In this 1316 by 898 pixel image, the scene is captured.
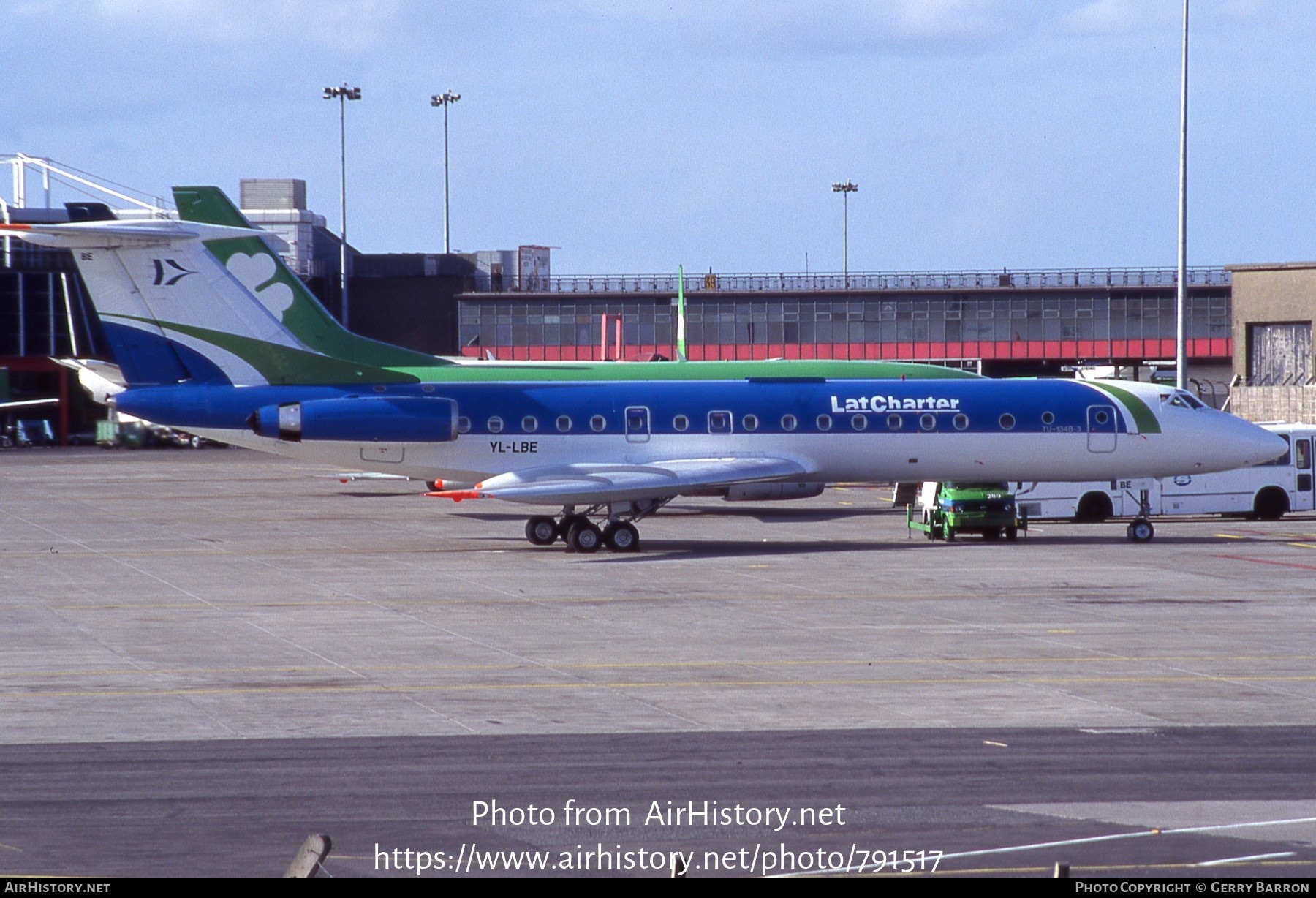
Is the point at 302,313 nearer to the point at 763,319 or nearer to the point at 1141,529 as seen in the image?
the point at 1141,529

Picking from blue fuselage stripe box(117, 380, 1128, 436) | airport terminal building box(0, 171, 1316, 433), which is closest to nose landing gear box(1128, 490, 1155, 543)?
blue fuselage stripe box(117, 380, 1128, 436)

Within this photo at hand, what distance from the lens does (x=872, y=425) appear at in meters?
32.1

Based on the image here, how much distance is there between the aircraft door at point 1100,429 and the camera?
3222 centimetres

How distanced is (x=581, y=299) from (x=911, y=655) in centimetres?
8743

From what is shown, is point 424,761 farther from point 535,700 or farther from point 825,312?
point 825,312

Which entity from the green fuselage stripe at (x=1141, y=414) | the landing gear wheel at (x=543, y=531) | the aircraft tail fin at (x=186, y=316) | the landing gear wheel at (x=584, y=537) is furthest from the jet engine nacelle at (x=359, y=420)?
the green fuselage stripe at (x=1141, y=414)

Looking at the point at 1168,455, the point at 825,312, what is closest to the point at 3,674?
the point at 1168,455

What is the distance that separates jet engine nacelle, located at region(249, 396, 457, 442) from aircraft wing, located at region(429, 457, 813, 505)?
1.51 metres

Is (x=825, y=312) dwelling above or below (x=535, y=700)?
above

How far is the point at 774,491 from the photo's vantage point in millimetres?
32781

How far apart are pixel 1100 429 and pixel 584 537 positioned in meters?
10.9

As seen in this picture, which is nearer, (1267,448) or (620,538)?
(620,538)

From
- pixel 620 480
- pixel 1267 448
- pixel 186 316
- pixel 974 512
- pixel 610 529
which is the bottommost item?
pixel 610 529

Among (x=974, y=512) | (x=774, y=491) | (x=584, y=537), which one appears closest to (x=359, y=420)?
(x=584, y=537)
